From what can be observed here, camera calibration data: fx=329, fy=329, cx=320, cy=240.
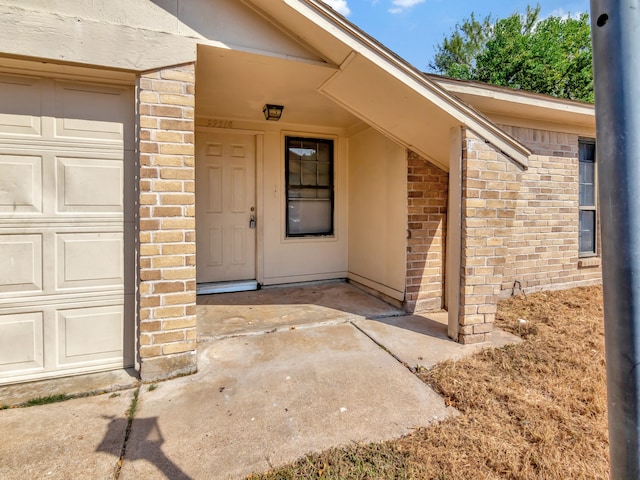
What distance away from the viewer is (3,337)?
A: 2328 mm

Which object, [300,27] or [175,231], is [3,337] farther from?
[300,27]

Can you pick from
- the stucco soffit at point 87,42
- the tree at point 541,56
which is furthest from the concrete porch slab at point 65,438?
the tree at point 541,56

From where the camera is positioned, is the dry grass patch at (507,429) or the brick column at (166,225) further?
the brick column at (166,225)

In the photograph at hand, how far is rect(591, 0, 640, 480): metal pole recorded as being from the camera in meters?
0.82

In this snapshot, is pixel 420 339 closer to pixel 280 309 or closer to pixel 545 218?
pixel 280 309

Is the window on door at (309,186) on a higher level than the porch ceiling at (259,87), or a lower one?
lower

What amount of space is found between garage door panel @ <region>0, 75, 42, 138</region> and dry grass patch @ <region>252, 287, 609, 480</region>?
276 cm

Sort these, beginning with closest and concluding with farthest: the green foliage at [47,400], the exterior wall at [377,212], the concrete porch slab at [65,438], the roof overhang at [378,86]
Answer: the concrete porch slab at [65,438] → the green foliage at [47,400] → the roof overhang at [378,86] → the exterior wall at [377,212]

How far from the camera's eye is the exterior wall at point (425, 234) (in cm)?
402

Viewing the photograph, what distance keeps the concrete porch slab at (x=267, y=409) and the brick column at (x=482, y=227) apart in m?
0.99

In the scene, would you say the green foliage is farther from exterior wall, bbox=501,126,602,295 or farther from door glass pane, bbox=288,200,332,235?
exterior wall, bbox=501,126,602,295

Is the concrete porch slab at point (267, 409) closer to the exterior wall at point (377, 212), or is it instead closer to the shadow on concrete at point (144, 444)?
the shadow on concrete at point (144, 444)

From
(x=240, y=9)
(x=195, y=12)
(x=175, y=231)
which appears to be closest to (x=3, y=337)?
(x=175, y=231)

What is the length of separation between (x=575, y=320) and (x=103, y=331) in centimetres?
483
